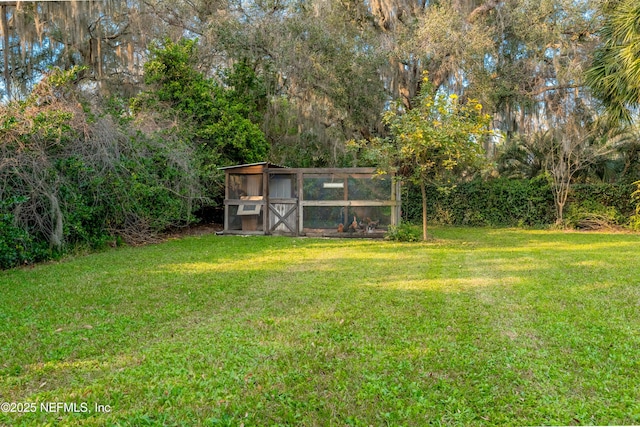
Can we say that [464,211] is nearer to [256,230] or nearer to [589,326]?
[256,230]

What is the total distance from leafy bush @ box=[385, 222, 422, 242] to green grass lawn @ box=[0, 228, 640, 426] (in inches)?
153

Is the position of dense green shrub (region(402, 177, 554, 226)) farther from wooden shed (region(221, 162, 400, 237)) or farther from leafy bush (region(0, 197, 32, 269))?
leafy bush (region(0, 197, 32, 269))

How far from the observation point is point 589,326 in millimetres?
3525

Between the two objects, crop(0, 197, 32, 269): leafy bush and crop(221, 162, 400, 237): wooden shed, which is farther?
crop(221, 162, 400, 237): wooden shed

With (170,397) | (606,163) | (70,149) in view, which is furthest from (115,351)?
(606,163)

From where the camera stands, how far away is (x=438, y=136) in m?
8.84

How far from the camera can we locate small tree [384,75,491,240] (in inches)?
351

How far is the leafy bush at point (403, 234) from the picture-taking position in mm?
10016

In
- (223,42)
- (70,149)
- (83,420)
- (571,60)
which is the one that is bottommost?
(83,420)

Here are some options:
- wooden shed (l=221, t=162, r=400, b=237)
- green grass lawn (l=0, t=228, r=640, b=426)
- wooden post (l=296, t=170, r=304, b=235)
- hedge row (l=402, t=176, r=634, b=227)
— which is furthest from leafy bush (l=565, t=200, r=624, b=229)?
wooden post (l=296, t=170, r=304, b=235)

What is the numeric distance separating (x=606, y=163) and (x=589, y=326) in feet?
42.3

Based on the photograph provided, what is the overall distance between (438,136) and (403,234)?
255cm

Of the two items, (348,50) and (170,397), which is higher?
(348,50)

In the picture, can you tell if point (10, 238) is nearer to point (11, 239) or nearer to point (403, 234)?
point (11, 239)
